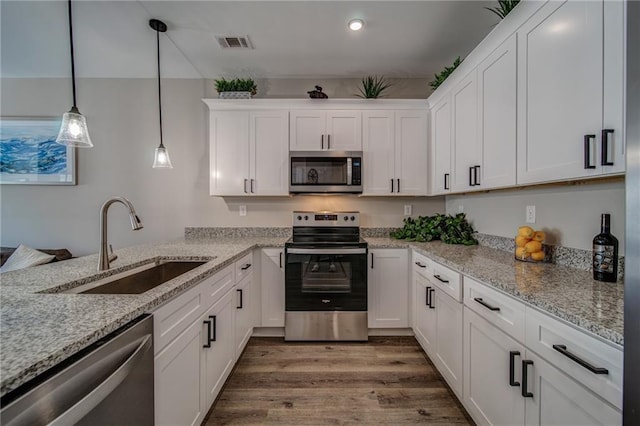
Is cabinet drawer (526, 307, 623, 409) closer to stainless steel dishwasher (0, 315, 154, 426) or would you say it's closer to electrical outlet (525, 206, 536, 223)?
electrical outlet (525, 206, 536, 223)

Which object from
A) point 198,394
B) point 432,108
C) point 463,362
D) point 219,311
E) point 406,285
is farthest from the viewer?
point 432,108

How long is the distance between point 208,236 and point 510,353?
2825mm

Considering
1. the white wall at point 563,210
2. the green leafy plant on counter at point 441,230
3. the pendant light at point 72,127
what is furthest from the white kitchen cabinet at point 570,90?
the pendant light at point 72,127

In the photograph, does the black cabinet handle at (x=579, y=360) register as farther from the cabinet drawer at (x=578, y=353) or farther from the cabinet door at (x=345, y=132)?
the cabinet door at (x=345, y=132)

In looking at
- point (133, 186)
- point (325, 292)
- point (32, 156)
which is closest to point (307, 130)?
point (325, 292)

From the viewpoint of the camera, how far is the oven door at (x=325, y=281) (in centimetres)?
235

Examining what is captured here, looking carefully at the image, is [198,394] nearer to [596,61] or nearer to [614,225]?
[614,225]

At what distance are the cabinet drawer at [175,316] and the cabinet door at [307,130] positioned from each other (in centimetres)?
179

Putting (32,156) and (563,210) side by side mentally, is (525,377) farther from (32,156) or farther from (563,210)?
(32,156)

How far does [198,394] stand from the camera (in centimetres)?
133

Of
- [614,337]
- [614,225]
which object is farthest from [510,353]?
[614,225]

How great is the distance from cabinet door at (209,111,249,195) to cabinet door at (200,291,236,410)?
48.9 inches

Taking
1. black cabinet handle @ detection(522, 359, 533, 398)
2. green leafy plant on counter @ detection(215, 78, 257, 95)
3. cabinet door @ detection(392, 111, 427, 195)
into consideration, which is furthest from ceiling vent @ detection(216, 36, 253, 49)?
black cabinet handle @ detection(522, 359, 533, 398)

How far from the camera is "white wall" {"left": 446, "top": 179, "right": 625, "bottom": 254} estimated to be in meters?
1.24
